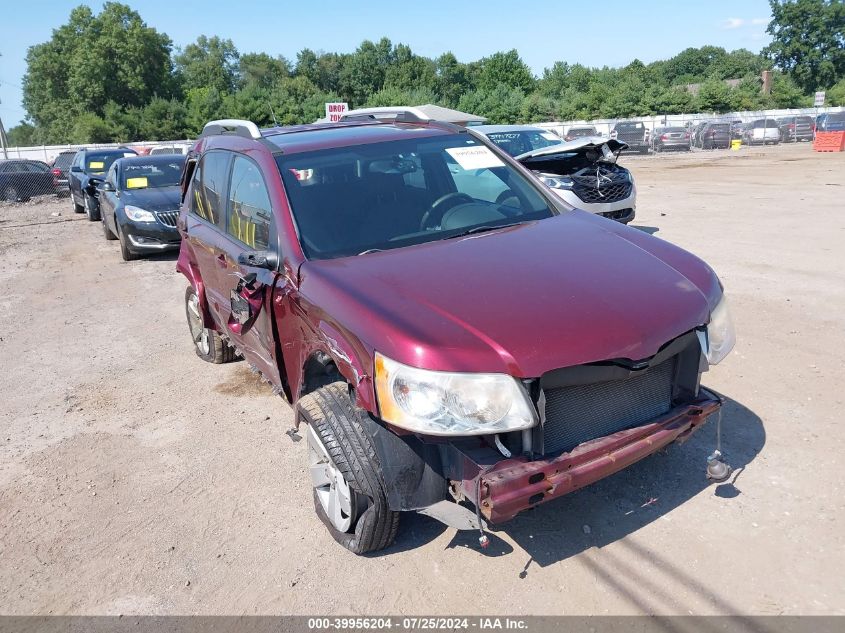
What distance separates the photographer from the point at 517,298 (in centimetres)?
293

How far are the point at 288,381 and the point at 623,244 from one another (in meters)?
1.97

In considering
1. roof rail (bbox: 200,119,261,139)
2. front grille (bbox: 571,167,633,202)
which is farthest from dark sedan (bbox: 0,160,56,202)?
roof rail (bbox: 200,119,261,139)

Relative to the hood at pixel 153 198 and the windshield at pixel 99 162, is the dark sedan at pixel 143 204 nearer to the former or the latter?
the hood at pixel 153 198

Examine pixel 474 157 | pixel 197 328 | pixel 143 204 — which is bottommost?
pixel 197 328

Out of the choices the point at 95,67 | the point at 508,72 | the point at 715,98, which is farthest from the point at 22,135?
the point at 715,98

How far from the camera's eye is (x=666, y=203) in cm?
1459

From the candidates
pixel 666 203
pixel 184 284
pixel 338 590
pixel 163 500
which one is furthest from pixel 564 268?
pixel 666 203

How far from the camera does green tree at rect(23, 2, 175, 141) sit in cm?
6869

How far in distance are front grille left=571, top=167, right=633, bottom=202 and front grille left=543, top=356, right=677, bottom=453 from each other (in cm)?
691

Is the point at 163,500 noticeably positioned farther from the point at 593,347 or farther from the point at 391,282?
the point at 593,347

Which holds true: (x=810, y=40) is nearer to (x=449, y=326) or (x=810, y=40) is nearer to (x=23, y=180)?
(x=23, y=180)

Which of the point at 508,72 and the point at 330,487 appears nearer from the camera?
the point at 330,487

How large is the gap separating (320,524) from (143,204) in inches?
364

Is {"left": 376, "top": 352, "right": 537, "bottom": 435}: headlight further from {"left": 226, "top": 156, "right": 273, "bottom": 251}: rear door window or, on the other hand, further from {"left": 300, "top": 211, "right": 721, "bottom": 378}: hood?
{"left": 226, "top": 156, "right": 273, "bottom": 251}: rear door window
